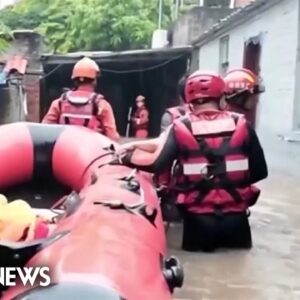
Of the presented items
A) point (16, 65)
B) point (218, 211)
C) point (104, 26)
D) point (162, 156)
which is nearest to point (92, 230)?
point (162, 156)

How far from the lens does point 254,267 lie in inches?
212

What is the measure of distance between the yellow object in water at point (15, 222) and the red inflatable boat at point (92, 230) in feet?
0.63

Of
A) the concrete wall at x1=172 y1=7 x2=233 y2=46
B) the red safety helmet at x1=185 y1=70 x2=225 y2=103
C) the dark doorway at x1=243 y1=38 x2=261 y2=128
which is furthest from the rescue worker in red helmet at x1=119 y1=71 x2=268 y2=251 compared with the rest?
the concrete wall at x1=172 y1=7 x2=233 y2=46

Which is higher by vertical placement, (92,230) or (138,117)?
(92,230)

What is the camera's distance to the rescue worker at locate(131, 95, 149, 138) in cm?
1688

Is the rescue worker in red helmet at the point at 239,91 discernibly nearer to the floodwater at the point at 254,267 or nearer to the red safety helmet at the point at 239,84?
the red safety helmet at the point at 239,84

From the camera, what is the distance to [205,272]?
5.25 m

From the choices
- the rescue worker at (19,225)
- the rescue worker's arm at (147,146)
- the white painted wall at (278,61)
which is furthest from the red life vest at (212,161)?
the white painted wall at (278,61)

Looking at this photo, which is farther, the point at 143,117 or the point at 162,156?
the point at 143,117

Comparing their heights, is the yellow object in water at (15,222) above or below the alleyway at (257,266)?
above

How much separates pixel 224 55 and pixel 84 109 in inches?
371

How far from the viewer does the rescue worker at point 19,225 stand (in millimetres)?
4133

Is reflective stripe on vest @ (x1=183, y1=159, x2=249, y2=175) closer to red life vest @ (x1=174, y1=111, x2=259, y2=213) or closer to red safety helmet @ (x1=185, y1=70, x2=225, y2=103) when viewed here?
red life vest @ (x1=174, y1=111, x2=259, y2=213)

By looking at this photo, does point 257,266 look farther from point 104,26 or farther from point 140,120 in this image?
point 104,26
